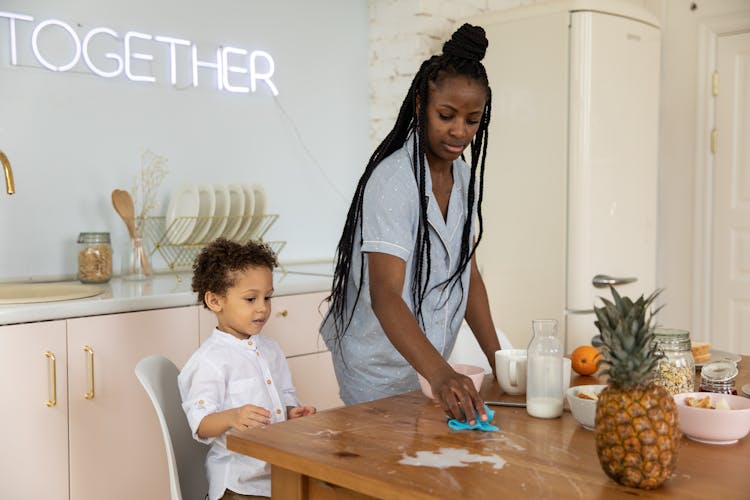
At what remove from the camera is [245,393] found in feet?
6.14

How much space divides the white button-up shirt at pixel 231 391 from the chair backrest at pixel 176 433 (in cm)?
3

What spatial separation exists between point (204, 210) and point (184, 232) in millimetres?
107

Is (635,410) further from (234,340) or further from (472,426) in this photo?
(234,340)

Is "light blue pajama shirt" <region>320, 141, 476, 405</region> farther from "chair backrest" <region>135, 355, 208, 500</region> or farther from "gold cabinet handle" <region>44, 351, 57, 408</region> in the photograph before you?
"gold cabinet handle" <region>44, 351, 57, 408</region>

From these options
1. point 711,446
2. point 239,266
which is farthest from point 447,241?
point 711,446

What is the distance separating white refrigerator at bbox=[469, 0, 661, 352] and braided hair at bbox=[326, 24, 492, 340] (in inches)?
56.3

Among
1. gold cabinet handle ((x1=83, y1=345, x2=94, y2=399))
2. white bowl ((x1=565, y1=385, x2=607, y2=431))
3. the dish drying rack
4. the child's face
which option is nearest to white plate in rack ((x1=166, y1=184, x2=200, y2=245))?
the dish drying rack

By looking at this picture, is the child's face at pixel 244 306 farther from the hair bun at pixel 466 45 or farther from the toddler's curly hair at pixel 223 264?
the hair bun at pixel 466 45

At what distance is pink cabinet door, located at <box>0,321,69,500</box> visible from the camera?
2.23 m

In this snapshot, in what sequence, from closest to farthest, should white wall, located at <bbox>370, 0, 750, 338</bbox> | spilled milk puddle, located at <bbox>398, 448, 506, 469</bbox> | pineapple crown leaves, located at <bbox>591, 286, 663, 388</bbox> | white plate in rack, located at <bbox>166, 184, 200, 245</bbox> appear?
pineapple crown leaves, located at <bbox>591, 286, 663, 388</bbox> < spilled milk puddle, located at <bbox>398, 448, 506, 469</bbox> < white plate in rack, located at <bbox>166, 184, 200, 245</bbox> < white wall, located at <bbox>370, 0, 750, 338</bbox>

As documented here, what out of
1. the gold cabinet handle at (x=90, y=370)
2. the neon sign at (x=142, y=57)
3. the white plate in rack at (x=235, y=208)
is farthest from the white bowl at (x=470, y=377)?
the neon sign at (x=142, y=57)

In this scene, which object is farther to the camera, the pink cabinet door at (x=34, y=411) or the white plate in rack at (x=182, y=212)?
the white plate in rack at (x=182, y=212)

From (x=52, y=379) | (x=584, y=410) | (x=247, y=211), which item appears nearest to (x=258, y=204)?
(x=247, y=211)

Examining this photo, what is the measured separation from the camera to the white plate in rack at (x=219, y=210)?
10.0 ft
